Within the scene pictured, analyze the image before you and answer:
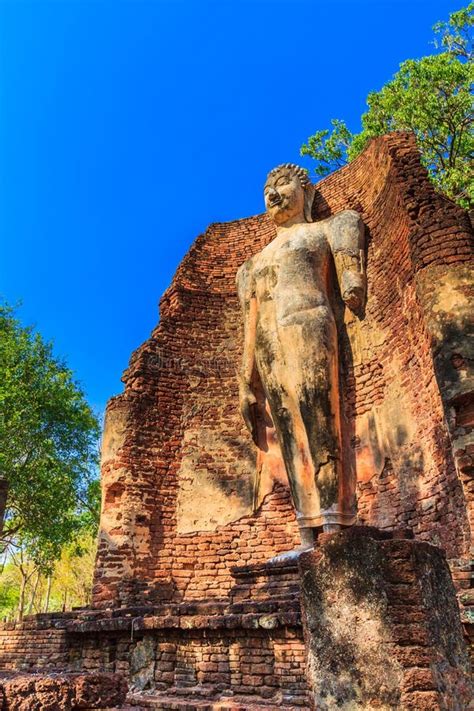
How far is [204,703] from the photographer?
4836mm

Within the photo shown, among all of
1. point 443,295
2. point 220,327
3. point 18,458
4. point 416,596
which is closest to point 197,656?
point 416,596

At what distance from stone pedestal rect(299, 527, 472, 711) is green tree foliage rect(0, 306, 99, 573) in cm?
1192

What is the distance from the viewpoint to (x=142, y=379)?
909 centimetres

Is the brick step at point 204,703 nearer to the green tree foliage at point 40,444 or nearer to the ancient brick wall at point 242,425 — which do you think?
the ancient brick wall at point 242,425

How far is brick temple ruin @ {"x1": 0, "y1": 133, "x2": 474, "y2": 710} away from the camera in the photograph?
9.48ft

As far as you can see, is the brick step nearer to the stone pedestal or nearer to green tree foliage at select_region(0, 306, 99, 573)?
→ the stone pedestal

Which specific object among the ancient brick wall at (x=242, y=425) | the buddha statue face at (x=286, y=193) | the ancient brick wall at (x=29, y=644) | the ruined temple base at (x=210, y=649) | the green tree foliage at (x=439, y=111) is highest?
the green tree foliage at (x=439, y=111)

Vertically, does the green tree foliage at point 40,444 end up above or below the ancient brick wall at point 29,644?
above

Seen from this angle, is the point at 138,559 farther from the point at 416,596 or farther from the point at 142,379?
the point at 416,596

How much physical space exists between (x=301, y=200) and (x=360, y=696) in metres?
6.81

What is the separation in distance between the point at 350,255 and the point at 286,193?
1.31 meters

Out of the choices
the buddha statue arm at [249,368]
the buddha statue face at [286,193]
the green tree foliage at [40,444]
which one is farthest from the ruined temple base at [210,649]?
the green tree foliage at [40,444]

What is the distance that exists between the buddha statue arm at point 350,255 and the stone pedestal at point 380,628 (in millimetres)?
5008

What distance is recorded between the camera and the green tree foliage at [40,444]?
1435 centimetres
